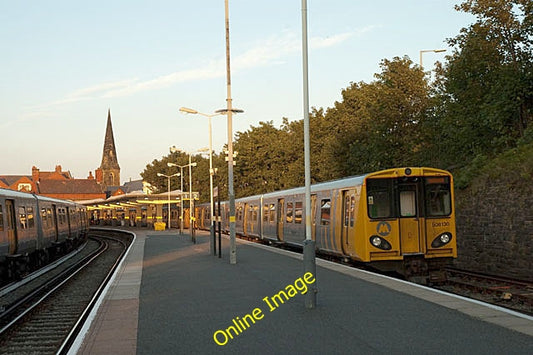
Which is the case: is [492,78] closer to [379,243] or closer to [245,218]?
[379,243]

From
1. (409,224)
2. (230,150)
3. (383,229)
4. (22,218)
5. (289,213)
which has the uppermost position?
(230,150)

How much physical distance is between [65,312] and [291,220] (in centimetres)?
1524

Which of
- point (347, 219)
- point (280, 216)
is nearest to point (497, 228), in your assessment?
point (347, 219)

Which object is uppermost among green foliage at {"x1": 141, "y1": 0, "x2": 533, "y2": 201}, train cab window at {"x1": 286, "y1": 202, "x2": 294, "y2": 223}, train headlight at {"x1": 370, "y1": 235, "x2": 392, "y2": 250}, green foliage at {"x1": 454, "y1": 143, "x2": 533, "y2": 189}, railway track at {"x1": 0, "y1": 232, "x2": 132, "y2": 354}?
green foliage at {"x1": 141, "y1": 0, "x2": 533, "y2": 201}

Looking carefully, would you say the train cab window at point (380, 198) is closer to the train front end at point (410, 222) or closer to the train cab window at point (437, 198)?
the train front end at point (410, 222)

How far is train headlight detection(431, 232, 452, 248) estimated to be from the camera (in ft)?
57.6

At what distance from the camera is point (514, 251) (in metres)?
20.5

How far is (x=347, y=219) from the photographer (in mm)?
19266

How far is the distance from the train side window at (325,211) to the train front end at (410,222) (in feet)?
13.1

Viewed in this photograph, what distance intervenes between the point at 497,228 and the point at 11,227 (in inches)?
642

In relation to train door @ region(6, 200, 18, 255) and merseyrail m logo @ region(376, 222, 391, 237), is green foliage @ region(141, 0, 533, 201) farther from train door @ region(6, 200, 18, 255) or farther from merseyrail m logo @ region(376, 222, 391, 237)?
train door @ region(6, 200, 18, 255)

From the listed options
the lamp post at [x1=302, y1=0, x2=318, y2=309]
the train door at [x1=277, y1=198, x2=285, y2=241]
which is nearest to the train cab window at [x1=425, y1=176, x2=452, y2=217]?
the lamp post at [x1=302, y1=0, x2=318, y2=309]

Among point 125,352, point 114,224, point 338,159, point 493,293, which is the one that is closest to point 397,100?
point 338,159

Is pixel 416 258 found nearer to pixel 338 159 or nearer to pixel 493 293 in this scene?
pixel 493 293
